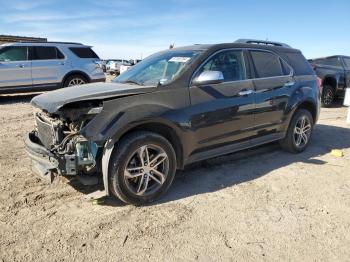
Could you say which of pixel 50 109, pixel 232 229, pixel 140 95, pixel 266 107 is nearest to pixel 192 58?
pixel 140 95

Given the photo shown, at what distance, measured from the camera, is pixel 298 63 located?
6.31 m

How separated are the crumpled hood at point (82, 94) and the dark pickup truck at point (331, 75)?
31.5 feet

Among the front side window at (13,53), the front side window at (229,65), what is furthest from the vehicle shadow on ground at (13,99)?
the front side window at (229,65)

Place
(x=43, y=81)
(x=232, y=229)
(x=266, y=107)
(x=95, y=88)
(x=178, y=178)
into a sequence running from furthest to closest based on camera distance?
(x=43, y=81)
(x=266, y=107)
(x=178, y=178)
(x=95, y=88)
(x=232, y=229)

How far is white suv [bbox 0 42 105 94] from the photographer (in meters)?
11.9

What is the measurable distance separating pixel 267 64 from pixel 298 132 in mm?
1335

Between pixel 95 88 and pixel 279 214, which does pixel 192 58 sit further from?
pixel 279 214

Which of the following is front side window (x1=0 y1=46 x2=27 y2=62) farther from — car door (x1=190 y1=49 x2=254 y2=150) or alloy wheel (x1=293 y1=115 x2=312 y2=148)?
alloy wheel (x1=293 y1=115 x2=312 y2=148)

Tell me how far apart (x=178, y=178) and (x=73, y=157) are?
1.63 meters

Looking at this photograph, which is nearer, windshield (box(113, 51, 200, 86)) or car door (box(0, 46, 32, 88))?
windshield (box(113, 51, 200, 86))

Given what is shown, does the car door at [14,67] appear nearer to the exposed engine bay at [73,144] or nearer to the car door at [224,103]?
the exposed engine bay at [73,144]

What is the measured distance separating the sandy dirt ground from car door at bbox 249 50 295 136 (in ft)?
2.11

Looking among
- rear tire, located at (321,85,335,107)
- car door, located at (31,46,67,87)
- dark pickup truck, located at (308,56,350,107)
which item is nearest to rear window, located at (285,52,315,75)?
dark pickup truck, located at (308,56,350,107)

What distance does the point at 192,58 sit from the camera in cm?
474
